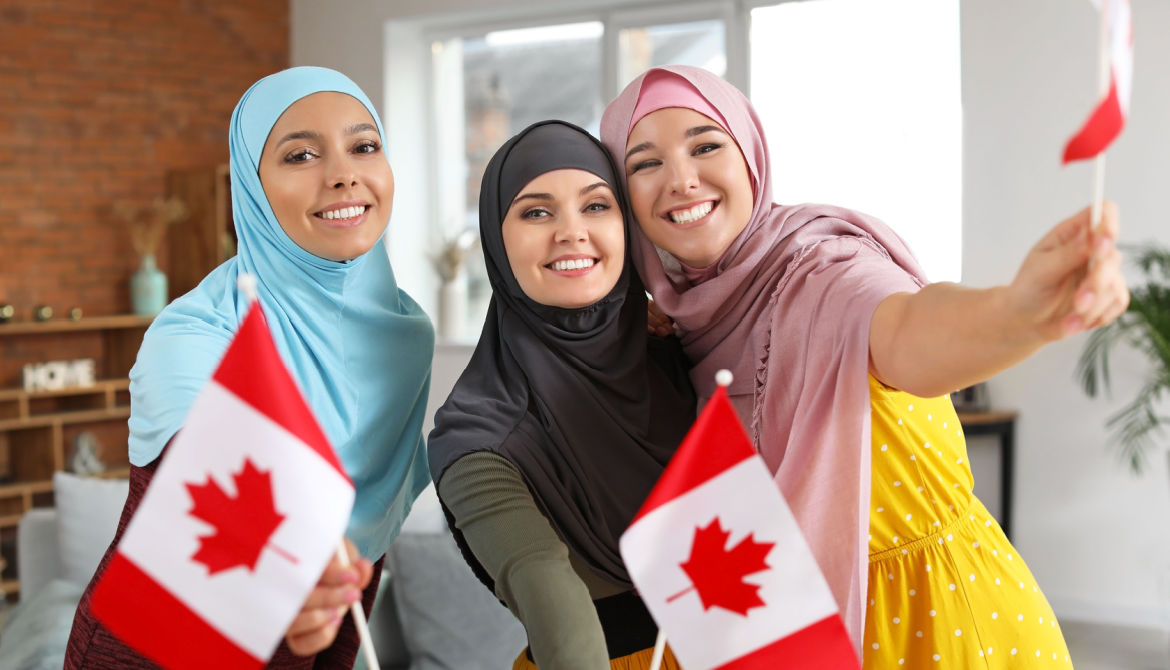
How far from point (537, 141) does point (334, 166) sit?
281 millimetres

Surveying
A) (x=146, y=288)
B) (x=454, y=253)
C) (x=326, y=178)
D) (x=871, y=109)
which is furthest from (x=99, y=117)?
(x=326, y=178)

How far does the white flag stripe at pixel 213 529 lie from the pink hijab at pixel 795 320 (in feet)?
1.80

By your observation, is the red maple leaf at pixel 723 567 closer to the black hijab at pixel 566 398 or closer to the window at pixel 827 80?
the black hijab at pixel 566 398

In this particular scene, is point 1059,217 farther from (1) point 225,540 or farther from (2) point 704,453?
(1) point 225,540

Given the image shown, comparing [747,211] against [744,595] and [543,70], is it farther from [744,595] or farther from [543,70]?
[543,70]

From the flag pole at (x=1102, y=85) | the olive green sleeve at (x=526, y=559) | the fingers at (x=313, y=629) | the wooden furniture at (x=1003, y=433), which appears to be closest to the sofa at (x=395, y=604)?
the olive green sleeve at (x=526, y=559)

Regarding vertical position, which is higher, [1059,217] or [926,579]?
[1059,217]

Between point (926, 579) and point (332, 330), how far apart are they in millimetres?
857

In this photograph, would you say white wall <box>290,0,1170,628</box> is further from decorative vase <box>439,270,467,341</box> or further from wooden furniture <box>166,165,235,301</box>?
wooden furniture <box>166,165,235,301</box>

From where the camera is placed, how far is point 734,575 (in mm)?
978

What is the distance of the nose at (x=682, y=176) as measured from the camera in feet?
4.29

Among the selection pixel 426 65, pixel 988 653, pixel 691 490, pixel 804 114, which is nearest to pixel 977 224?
pixel 804 114

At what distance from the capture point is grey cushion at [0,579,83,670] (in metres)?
2.62

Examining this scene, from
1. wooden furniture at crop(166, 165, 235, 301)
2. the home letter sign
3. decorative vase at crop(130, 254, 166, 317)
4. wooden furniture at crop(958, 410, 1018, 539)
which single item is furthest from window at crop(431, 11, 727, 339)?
wooden furniture at crop(958, 410, 1018, 539)
